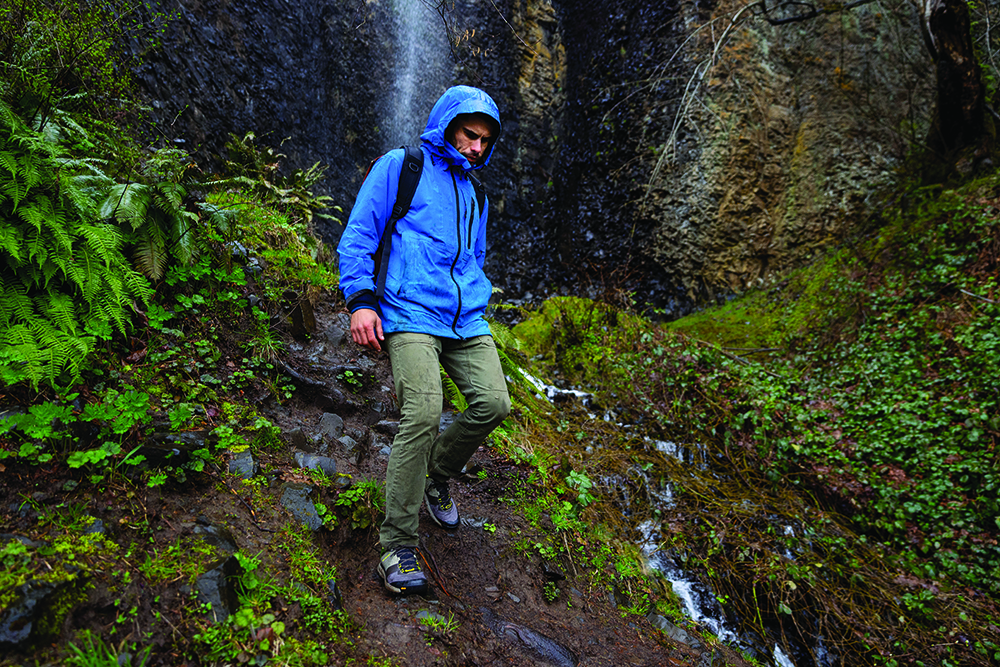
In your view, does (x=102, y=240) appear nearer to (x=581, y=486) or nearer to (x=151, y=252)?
(x=151, y=252)

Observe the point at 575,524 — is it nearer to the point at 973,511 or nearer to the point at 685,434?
the point at 685,434

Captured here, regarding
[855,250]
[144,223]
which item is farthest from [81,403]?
[855,250]

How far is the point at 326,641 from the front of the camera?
2.21m

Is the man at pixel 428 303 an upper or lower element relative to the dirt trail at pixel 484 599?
upper

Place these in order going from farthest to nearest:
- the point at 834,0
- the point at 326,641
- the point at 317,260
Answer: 1. the point at 834,0
2. the point at 317,260
3. the point at 326,641

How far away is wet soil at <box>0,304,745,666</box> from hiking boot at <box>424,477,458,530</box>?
0.28 ft

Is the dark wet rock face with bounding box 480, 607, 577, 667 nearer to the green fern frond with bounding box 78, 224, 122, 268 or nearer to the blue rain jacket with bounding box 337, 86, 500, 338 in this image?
the blue rain jacket with bounding box 337, 86, 500, 338

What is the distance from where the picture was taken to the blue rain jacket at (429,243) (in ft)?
8.95

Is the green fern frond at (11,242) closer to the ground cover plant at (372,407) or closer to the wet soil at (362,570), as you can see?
the ground cover plant at (372,407)

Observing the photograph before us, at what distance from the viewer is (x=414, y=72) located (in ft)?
43.0

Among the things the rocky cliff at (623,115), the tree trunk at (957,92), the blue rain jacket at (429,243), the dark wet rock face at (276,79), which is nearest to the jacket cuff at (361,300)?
the blue rain jacket at (429,243)

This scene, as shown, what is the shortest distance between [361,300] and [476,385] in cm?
86

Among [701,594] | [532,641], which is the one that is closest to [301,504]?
[532,641]

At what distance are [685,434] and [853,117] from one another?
24.0 feet
